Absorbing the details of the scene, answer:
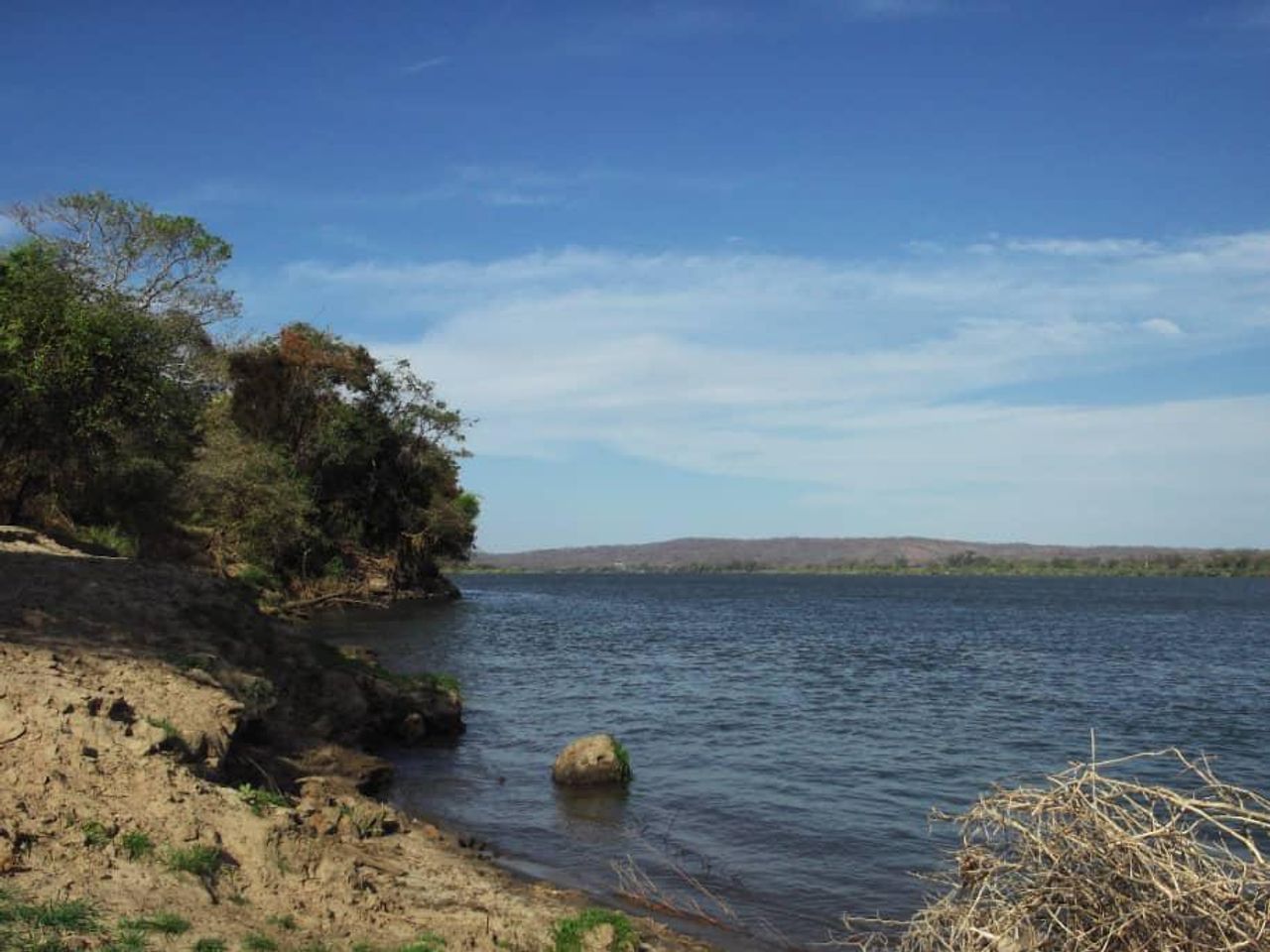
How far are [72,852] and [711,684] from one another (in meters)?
24.8

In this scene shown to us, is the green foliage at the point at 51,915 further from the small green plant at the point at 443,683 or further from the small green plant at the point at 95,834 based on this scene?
the small green plant at the point at 443,683

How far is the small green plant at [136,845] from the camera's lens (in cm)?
881

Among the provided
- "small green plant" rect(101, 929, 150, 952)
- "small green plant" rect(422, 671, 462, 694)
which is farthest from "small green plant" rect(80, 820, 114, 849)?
"small green plant" rect(422, 671, 462, 694)

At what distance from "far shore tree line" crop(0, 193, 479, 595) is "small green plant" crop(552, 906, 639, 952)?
58.0ft

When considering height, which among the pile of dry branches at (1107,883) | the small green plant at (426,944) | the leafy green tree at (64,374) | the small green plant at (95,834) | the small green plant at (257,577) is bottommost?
the small green plant at (426,944)

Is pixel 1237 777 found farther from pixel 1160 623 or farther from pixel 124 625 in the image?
pixel 1160 623

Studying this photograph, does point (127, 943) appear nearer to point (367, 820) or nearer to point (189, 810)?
point (189, 810)

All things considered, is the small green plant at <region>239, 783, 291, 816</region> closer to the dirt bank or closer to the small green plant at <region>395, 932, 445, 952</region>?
the dirt bank

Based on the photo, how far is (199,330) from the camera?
4303 centimetres

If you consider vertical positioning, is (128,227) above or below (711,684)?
above

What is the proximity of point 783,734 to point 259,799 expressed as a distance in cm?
1515

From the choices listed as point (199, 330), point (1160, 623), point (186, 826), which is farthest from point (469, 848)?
point (1160, 623)

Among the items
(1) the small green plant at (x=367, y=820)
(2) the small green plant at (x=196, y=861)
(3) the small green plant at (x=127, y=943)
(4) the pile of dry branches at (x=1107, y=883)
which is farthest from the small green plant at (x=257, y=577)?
(4) the pile of dry branches at (x=1107, y=883)

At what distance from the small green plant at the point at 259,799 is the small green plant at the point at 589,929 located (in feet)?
11.1
